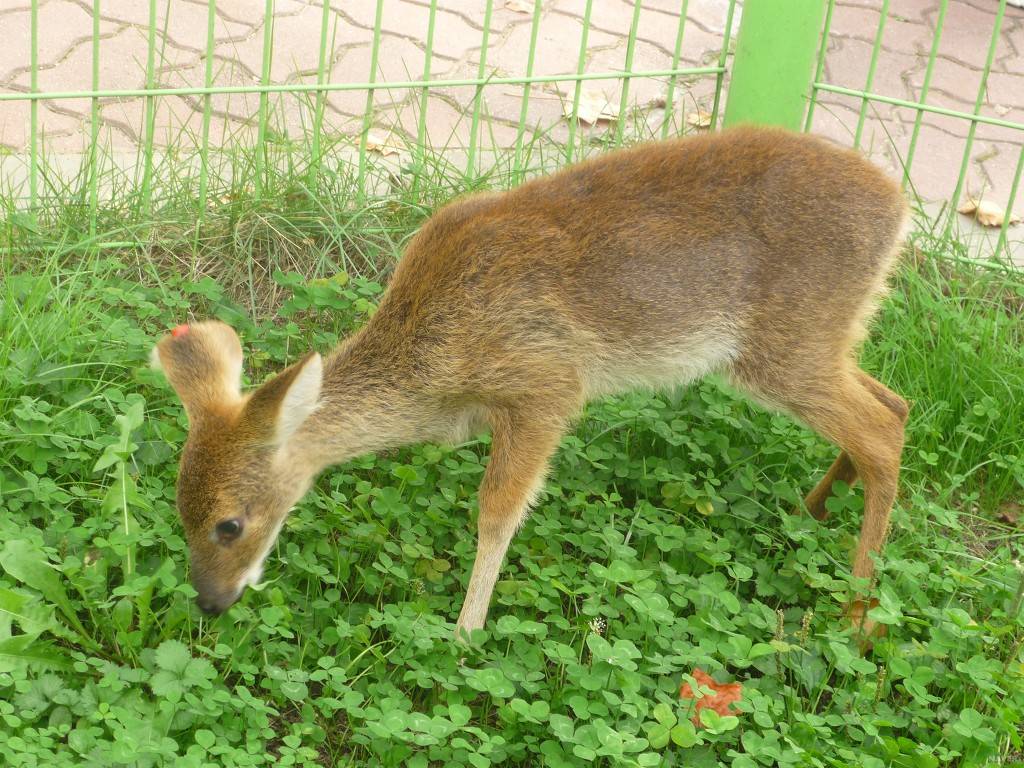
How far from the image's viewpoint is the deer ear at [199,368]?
13.5 ft

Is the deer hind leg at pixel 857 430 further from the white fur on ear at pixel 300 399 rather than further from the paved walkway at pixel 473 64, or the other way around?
the paved walkway at pixel 473 64

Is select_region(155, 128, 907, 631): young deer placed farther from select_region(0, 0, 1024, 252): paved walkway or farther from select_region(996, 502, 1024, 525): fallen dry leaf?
select_region(0, 0, 1024, 252): paved walkway

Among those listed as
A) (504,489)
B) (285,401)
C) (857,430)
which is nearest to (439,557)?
(504,489)

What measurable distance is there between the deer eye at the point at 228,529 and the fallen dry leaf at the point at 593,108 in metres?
3.29

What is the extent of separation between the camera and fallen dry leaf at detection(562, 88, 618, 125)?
686cm

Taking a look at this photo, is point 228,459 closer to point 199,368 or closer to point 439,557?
point 199,368

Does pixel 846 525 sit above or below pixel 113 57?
below

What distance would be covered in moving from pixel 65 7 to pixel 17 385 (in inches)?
133

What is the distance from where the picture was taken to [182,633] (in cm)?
401

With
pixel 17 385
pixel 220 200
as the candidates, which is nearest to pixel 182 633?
pixel 17 385

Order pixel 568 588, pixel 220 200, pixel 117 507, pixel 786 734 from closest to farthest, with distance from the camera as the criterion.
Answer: pixel 786 734, pixel 117 507, pixel 568 588, pixel 220 200

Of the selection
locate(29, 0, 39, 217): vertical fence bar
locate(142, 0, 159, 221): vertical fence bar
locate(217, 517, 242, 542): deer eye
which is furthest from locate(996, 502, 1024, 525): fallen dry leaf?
locate(29, 0, 39, 217): vertical fence bar

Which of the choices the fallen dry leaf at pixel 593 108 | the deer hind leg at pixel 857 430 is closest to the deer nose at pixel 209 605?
the deer hind leg at pixel 857 430

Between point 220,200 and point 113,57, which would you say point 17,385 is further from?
point 113,57
